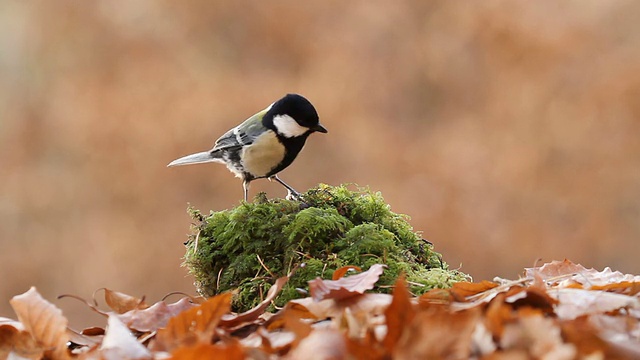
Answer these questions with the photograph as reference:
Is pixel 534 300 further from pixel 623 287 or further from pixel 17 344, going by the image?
pixel 17 344

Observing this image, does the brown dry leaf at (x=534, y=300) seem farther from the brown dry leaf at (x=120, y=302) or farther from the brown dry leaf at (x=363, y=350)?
the brown dry leaf at (x=120, y=302)

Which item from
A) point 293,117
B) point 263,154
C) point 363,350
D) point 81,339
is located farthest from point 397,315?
point 263,154

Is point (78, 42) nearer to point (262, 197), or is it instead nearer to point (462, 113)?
point (462, 113)

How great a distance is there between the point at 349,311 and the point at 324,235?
0.65m

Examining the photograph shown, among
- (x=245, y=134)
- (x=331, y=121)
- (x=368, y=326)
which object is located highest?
(x=331, y=121)

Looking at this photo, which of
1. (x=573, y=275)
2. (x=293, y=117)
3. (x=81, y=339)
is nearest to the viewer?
(x=81, y=339)

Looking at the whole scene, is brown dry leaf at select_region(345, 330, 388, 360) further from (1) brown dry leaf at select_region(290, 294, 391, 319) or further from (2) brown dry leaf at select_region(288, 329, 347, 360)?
(1) brown dry leaf at select_region(290, 294, 391, 319)

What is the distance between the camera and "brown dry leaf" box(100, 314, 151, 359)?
3.72 ft

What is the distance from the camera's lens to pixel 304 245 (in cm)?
183

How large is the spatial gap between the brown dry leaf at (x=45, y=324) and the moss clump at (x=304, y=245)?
1.81 feet

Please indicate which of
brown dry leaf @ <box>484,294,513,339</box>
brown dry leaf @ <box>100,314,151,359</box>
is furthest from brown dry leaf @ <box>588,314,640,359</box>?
brown dry leaf @ <box>100,314,151,359</box>

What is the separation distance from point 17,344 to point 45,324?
0.24 feet

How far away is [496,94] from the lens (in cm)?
730

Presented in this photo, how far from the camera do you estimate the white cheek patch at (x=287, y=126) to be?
9.50 ft
